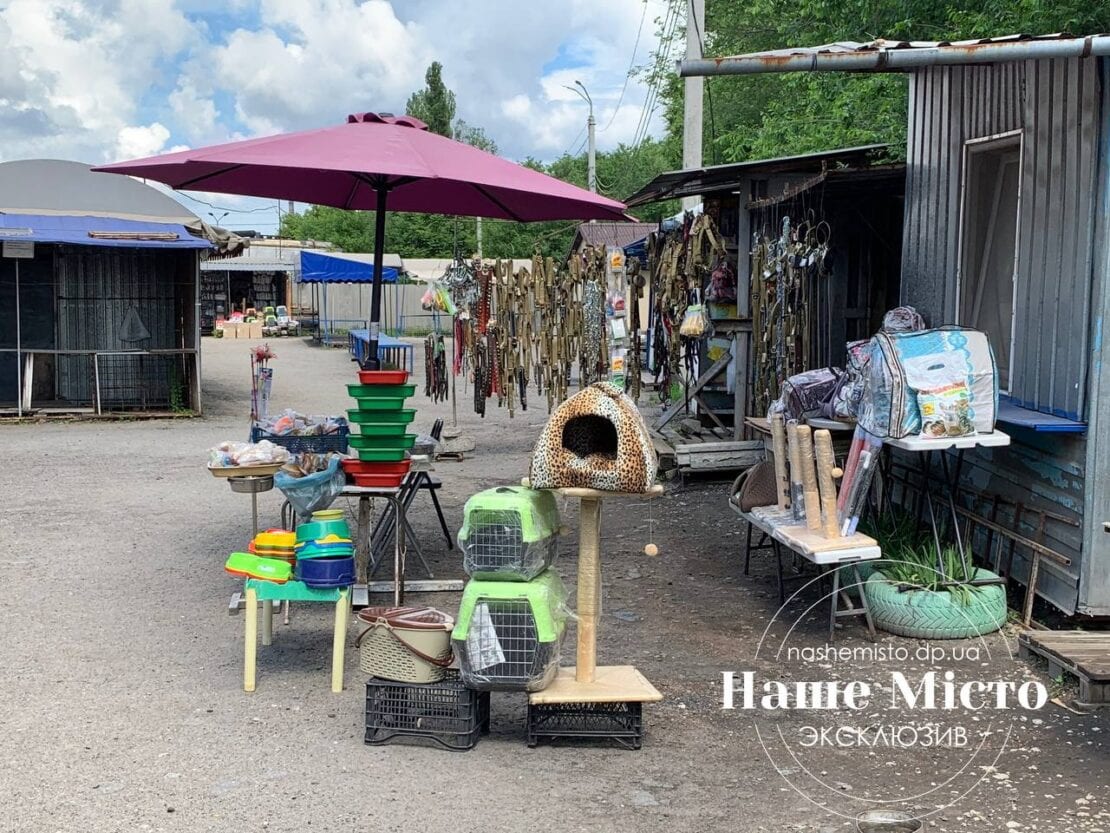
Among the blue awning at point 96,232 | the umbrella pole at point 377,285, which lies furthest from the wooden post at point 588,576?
the blue awning at point 96,232

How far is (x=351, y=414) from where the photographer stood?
6488 millimetres

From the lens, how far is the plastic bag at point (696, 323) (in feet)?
34.2

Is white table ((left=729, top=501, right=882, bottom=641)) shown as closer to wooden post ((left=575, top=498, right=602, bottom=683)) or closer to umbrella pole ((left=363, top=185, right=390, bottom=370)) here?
wooden post ((left=575, top=498, right=602, bottom=683))

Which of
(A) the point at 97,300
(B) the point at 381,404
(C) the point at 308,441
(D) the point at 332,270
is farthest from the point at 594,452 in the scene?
(D) the point at 332,270

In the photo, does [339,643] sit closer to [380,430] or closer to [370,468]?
[370,468]

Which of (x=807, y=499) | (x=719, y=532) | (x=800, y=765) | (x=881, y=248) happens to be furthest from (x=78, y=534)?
(x=881, y=248)

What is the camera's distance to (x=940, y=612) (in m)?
6.02

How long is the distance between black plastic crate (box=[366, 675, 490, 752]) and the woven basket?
5 cm

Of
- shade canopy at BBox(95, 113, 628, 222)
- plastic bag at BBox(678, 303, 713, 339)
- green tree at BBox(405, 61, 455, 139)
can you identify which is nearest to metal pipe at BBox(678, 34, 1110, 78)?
shade canopy at BBox(95, 113, 628, 222)

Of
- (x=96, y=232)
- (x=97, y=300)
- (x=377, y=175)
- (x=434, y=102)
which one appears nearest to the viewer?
(x=377, y=175)

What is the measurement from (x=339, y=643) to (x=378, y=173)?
7.91 ft

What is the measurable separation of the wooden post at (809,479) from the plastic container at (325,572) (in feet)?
8.14

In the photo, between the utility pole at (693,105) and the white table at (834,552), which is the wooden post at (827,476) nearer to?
the white table at (834,552)

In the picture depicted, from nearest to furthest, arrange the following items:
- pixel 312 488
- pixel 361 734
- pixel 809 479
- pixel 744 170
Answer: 1. pixel 361 734
2. pixel 809 479
3. pixel 312 488
4. pixel 744 170
